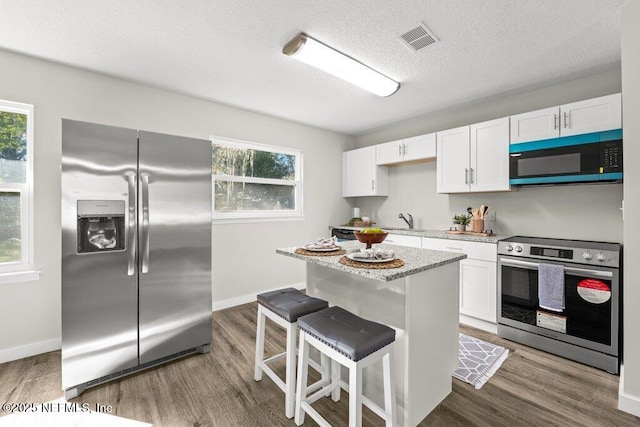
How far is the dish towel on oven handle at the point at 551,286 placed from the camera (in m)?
2.44

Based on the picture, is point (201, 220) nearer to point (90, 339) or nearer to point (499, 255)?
point (90, 339)

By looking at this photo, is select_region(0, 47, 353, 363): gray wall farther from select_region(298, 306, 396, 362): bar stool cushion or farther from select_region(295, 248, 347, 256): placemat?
select_region(298, 306, 396, 362): bar stool cushion

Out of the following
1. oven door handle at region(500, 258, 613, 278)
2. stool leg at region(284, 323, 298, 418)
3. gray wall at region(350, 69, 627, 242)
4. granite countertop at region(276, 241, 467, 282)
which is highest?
gray wall at region(350, 69, 627, 242)

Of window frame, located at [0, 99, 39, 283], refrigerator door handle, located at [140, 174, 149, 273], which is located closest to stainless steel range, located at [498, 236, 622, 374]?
refrigerator door handle, located at [140, 174, 149, 273]

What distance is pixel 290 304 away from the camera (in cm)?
189

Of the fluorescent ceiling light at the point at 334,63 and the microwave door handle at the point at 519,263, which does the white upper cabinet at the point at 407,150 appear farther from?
the microwave door handle at the point at 519,263

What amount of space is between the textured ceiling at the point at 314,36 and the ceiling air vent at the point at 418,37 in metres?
0.05

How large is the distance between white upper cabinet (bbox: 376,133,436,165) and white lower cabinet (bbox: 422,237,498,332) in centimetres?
131

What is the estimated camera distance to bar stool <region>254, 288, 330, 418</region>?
69.4 inches

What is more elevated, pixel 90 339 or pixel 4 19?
pixel 4 19

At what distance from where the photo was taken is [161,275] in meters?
2.32

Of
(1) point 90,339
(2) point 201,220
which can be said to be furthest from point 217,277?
(1) point 90,339

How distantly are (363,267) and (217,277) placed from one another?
8.52ft

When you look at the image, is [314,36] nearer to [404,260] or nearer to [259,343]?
[404,260]
